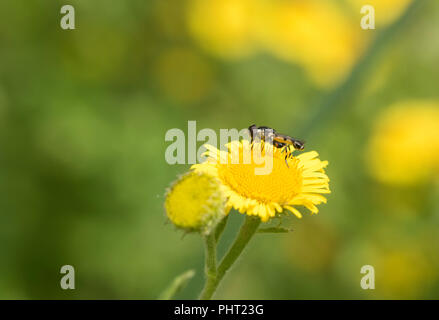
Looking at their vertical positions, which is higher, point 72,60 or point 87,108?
point 72,60

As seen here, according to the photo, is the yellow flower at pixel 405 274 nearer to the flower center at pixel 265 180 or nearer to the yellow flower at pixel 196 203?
the flower center at pixel 265 180

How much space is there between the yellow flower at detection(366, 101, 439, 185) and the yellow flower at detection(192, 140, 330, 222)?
1548 millimetres

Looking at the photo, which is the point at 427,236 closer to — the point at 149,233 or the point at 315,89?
the point at 315,89

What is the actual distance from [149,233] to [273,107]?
1.22 m

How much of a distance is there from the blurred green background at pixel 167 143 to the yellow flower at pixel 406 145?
13 mm

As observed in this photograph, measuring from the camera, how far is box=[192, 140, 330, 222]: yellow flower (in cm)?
160

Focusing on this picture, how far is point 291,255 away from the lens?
324 cm

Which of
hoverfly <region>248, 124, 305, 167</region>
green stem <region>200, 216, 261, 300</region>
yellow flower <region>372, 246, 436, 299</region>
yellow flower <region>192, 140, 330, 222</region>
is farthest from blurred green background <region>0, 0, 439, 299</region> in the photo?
green stem <region>200, 216, 261, 300</region>

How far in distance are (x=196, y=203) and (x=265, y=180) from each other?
26 centimetres

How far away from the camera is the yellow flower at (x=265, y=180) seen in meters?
1.60

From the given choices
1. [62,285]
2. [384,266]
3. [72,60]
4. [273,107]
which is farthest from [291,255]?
[72,60]

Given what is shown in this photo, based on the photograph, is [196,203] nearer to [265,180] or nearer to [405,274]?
[265,180]

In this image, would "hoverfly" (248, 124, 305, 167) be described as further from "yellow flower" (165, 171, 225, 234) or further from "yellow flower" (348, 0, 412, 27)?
"yellow flower" (348, 0, 412, 27)

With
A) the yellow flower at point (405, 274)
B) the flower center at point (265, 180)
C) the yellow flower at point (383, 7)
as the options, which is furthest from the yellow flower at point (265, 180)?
the yellow flower at point (383, 7)
